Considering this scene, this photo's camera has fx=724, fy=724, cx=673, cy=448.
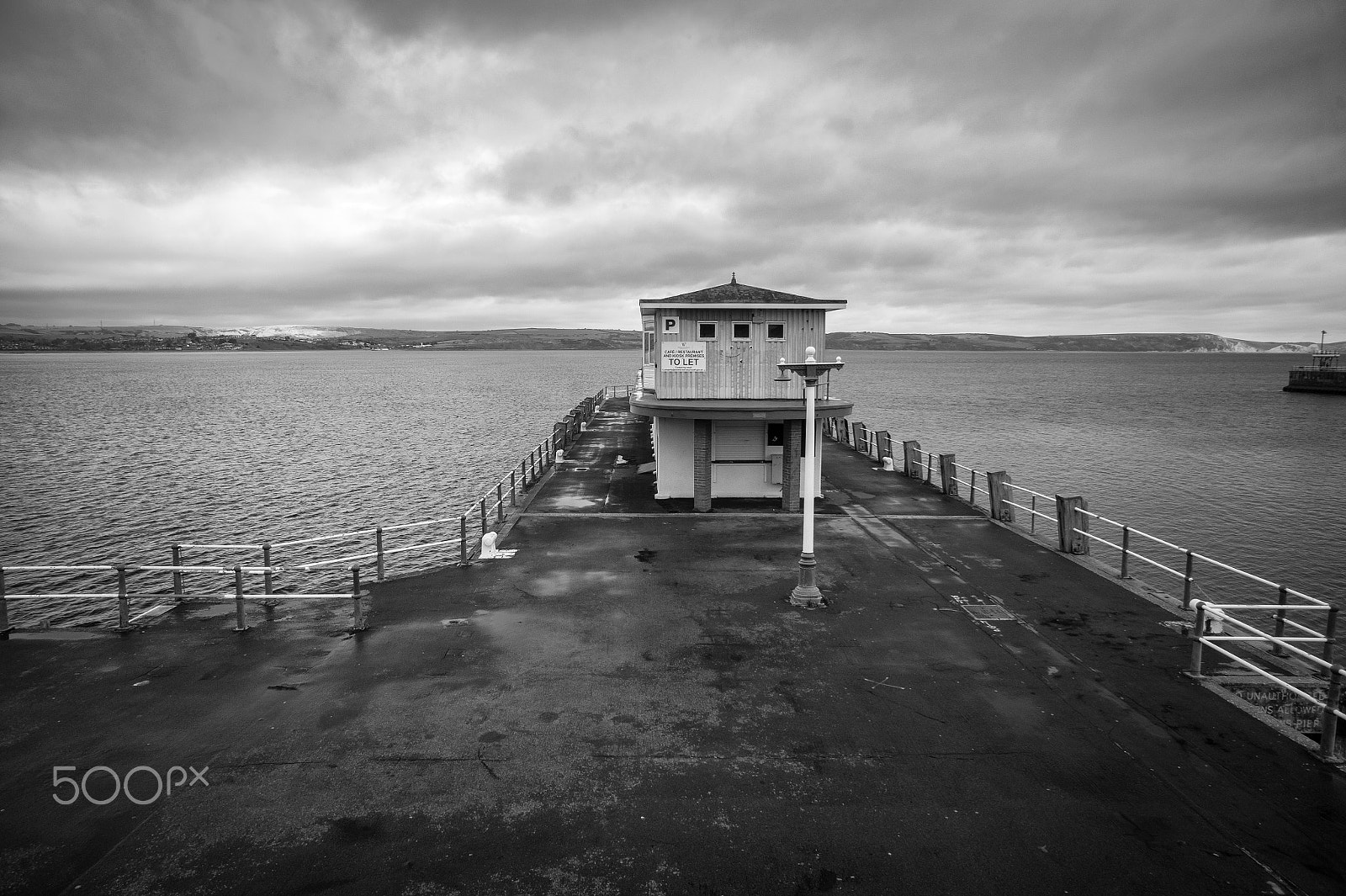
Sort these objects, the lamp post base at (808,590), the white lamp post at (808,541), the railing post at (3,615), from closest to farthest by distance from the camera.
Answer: the railing post at (3,615)
the white lamp post at (808,541)
the lamp post base at (808,590)

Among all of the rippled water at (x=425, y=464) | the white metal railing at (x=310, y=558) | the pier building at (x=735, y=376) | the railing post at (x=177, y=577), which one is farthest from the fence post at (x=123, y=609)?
the pier building at (x=735, y=376)

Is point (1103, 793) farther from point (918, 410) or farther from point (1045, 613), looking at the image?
point (918, 410)

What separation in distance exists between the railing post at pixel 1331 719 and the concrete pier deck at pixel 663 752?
0.25 m

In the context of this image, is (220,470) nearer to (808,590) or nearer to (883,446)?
(883,446)

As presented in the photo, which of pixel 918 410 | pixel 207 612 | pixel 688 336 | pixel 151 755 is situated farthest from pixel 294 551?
pixel 918 410

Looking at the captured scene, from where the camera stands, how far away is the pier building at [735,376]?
2194 cm

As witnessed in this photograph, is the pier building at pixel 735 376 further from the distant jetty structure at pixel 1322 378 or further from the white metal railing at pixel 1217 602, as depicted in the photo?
the distant jetty structure at pixel 1322 378

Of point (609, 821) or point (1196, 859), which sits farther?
point (609, 821)

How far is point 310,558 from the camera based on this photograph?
2684cm

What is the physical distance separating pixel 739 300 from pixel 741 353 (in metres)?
1.65

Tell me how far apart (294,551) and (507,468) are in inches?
712

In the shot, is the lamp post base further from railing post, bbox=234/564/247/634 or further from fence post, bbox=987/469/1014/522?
railing post, bbox=234/564/247/634

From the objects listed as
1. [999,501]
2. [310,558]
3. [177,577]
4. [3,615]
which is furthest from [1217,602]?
[310,558]

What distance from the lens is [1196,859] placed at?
23.7 feet
